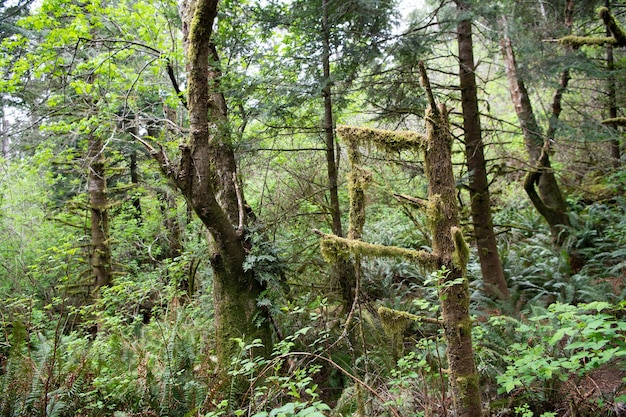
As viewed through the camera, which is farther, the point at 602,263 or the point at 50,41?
the point at 602,263

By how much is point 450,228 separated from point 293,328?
3.69 m

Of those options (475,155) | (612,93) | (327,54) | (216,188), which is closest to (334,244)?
(216,188)

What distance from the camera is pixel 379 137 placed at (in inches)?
112

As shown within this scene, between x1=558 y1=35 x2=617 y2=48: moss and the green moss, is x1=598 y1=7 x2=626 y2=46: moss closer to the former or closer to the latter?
x1=558 y1=35 x2=617 y2=48: moss

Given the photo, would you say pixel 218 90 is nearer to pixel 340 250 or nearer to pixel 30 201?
pixel 340 250

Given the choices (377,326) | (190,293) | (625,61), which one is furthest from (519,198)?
(190,293)

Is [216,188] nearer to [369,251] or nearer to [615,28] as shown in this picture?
[369,251]

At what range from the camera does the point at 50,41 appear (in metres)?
6.09

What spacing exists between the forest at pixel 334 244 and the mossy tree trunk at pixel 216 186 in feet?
0.08

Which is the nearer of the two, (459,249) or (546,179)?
(459,249)

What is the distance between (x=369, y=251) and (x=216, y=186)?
10.8 feet

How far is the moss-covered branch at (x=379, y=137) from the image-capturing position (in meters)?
2.81

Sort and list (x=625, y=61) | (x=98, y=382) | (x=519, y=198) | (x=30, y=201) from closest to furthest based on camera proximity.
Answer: (x=98, y=382)
(x=625, y=61)
(x=519, y=198)
(x=30, y=201)

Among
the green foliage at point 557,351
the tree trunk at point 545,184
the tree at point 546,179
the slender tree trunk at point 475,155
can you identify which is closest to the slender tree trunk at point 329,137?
the slender tree trunk at point 475,155
